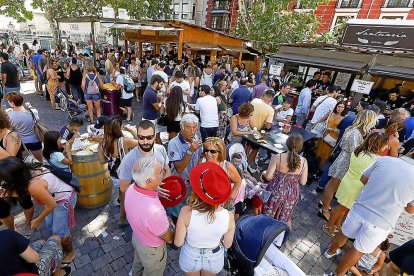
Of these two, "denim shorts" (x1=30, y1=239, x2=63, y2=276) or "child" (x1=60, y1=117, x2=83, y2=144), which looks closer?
"denim shorts" (x1=30, y1=239, x2=63, y2=276)

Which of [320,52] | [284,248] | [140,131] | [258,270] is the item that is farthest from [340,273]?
[320,52]

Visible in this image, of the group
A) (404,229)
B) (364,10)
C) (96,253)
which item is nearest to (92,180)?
(96,253)

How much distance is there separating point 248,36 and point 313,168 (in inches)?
590

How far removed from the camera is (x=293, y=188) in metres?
3.09

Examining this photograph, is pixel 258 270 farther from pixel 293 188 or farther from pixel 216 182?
pixel 293 188

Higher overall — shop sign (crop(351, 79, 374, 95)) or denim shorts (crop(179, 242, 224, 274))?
shop sign (crop(351, 79, 374, 95))

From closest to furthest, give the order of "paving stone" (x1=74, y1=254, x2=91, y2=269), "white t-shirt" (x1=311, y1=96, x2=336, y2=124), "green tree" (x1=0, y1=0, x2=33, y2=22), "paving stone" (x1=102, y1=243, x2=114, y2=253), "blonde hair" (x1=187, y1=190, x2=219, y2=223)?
"blonde hair" (x1=187, y1=190, x2=219, y2=223) < "paving stone" (x1=74, y1=254, x2=91, y2=269) < "paving stone" (x1=102, y1=243, x2=114, y2=253) < "white t-shirt" (x1=311, y1=96, x2=336, y2=124) < "green tree" (x1=0, y1=0, x2=33, y2=22)

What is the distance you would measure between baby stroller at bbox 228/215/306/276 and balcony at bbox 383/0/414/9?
25549mm

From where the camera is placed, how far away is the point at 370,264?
3.03 meters

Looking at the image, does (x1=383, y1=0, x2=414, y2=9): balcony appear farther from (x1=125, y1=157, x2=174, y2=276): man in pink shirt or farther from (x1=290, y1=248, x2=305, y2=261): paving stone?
(x1=125, y1=157, x2=174, y2=276): man in pink shirt

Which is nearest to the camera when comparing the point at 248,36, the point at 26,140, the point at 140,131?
the point at 140,131

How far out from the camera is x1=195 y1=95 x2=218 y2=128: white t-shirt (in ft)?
16.3

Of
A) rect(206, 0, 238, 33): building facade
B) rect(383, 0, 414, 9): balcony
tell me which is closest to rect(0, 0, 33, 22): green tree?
rect(206, 0, 238, 33): building facade

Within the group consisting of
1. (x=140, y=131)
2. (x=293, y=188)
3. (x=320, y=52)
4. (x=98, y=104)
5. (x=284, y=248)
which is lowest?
(x=284, y=248)
